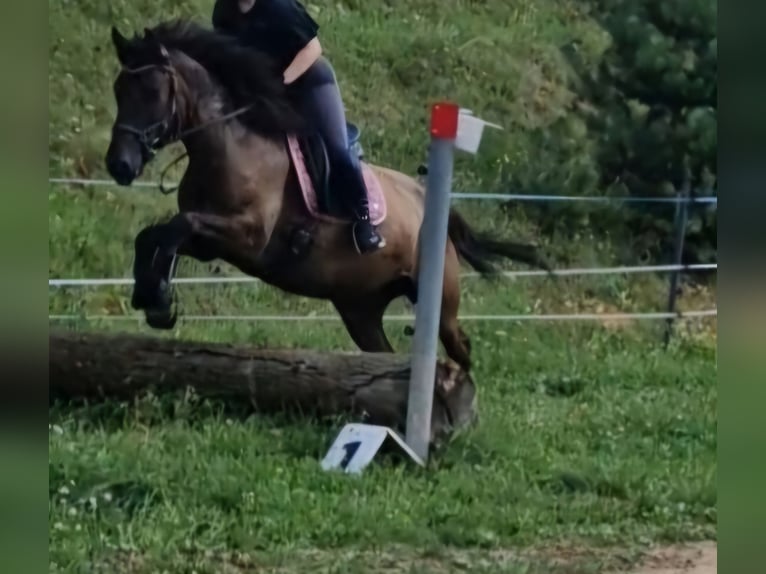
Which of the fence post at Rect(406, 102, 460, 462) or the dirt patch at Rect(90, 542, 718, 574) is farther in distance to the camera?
the fence post at Rect(406, 102, 460, 462)

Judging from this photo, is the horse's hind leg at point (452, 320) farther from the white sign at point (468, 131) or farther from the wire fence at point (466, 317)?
the white sign at point (468, 131)

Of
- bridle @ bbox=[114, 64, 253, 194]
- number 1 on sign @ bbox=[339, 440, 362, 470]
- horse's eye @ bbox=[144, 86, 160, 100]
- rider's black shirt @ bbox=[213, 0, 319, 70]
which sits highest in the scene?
rider's black shirt @ bbox=[213, 0, 319, 70]

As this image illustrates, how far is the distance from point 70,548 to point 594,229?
Answer: 209 cm

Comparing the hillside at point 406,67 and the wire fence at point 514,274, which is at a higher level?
the hillside at point 406,67

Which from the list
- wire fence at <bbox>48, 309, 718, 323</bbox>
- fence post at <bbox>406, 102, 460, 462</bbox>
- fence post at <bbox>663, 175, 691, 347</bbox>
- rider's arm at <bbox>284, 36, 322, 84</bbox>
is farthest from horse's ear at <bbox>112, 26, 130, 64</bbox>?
fence post at <bbox>663, 175, 691, 347</bbox>

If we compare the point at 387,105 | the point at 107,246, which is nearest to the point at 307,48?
the point at 387,105

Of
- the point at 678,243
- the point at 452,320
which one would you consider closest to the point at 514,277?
the point at 452,320

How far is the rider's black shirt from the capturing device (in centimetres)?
346

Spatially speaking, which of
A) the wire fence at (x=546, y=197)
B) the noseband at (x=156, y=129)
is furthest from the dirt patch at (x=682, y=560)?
the noseband at (x=156, y=129)

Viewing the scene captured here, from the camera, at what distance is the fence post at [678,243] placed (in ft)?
12.7

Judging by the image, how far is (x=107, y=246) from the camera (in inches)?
134

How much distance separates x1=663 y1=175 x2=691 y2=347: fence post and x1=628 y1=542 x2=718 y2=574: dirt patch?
73 cm

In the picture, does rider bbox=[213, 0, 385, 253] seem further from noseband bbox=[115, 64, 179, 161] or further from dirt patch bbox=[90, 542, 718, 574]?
dirt patch bbox=[90, 542, 718, 574]
